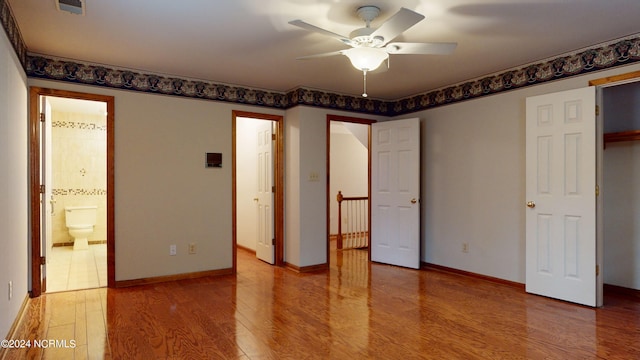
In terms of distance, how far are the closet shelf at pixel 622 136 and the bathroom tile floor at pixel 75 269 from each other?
17.8 feet

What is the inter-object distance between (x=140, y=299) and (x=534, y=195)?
3.99 m

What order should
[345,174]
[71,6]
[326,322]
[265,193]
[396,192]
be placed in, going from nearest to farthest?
[71,6]
[326,322]
[396,192]
[265,193]
[345,174]

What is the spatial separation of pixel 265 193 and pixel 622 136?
4.08 m

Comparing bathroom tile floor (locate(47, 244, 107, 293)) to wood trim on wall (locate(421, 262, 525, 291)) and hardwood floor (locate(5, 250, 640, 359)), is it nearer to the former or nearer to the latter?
hardwood floor (locate(5, 250, 640, 359))

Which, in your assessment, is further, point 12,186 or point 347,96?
point 347,96

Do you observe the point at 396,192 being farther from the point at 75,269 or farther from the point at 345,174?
the point at 75,269

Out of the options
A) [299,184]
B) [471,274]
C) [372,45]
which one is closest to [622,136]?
[471,274]

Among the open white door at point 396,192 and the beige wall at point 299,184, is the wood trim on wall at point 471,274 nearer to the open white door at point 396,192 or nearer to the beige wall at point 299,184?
the beige wall at point 299,184

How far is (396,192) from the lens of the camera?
5.16 m

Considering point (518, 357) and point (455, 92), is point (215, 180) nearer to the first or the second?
point (455, 92)

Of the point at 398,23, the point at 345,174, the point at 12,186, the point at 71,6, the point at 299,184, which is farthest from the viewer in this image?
the point at 345,174

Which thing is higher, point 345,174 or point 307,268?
point 345,174

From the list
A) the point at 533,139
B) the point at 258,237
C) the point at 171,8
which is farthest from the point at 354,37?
the point at 258,237

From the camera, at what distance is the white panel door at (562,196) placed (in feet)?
11.1
